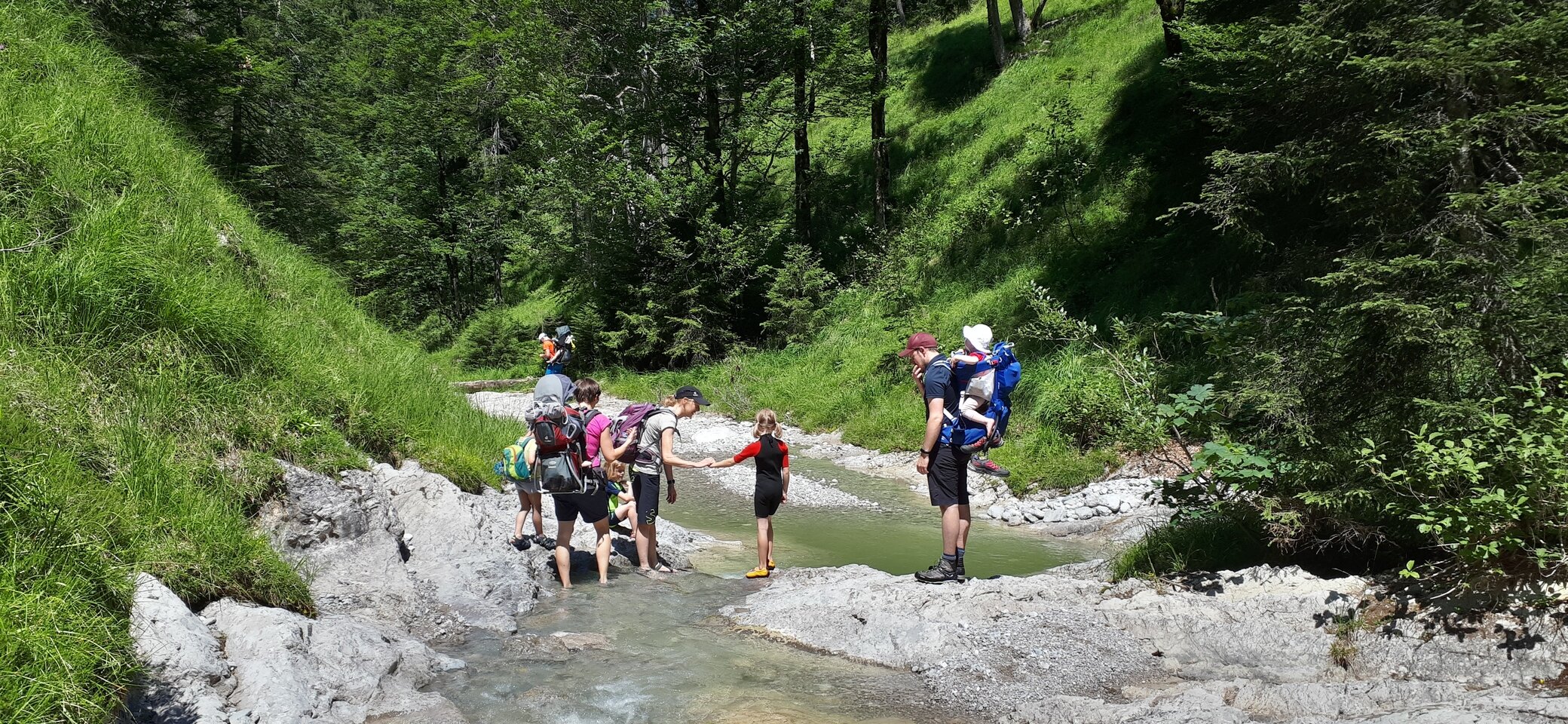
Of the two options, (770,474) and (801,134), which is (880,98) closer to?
(801,134)

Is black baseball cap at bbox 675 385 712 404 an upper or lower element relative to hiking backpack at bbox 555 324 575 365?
lower

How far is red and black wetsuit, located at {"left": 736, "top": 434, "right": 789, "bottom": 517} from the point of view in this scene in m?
7.84

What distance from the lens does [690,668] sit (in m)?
5.71

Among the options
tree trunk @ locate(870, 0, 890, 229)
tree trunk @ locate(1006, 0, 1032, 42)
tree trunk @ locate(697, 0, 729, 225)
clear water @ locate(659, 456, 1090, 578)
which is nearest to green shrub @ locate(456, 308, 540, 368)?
tree trunk @ locate(697, 0, 729, 225)

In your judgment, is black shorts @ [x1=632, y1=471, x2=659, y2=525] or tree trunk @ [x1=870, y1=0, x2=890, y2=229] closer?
black shorts @ [x1=632, y1=471, x2=659, y2=525]

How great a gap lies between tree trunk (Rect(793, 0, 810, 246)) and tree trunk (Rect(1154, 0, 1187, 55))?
8439 millimetres

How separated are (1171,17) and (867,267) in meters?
8.91

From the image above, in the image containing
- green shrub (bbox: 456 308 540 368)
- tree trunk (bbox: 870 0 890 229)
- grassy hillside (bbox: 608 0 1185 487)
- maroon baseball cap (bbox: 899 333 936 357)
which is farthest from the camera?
green shrub (bbox: 456 308 540 368)

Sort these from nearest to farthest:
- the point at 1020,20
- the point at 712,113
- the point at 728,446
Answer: the point at 728,446 → the point at 712,113 → the point at 1020,20

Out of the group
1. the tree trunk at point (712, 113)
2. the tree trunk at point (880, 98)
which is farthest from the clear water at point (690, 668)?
the tree trunk at point (712, 113)

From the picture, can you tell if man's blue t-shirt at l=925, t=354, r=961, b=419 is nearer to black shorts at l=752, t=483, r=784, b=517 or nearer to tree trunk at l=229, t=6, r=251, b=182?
black shorts at l=752, t=483, r=784, b=517

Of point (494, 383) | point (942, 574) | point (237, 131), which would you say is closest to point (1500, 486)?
point (942, 574)

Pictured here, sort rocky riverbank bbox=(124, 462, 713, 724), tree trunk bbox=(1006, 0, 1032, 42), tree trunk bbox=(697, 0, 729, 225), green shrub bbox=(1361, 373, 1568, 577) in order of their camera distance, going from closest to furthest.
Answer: rocky riverbank bbox=(124, 462, 713, 724) < green shrub bbox=(1361, 373, 1568, 577) < tree trunk bbox=(697, 0, 729, 225) < tree trunk bbox=(1006, 0, 1032, 42)

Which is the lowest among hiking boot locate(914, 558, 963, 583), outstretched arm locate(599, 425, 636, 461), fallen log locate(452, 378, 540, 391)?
fallen log locate(452, 378, 540, 391)
